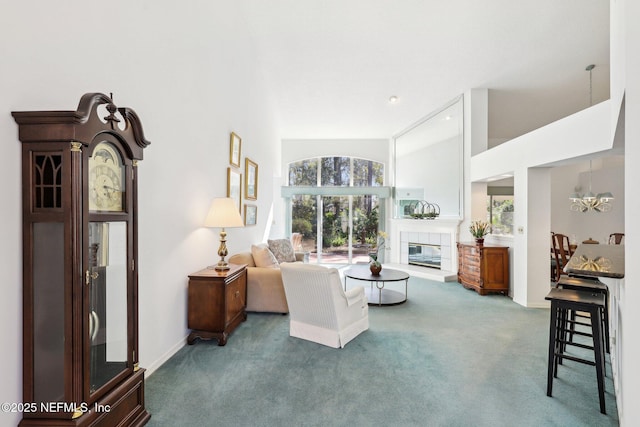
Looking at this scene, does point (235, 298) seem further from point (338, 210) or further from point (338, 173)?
point (338, 173)

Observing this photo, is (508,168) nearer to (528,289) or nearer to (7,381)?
(528,289)

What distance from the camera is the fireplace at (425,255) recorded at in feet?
23.3

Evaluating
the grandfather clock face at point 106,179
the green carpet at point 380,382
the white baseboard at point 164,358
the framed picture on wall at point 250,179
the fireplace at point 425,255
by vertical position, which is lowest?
the green carpet at point 380,382


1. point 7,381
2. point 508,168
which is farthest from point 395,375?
point 508,168

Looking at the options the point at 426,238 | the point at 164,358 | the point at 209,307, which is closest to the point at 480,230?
the point at 426,238

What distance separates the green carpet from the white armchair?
4.9 inches

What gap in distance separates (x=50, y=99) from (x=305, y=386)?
96.1 inches

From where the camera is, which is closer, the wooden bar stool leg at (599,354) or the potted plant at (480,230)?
the wooden bar stool leg at (599,354)

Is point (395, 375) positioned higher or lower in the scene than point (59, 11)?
lower

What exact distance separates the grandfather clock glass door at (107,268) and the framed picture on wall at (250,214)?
326cm

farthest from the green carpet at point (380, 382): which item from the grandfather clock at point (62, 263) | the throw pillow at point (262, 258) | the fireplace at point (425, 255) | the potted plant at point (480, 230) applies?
the fireplace at point (425, 255)

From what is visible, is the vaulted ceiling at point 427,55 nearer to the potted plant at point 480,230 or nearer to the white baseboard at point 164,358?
the potted plant at point 480,230

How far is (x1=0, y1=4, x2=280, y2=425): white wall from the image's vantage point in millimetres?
1490

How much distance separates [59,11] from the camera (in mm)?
1718
